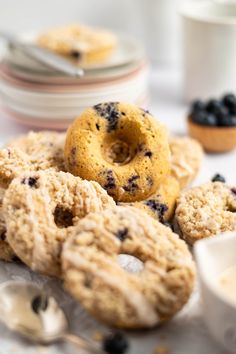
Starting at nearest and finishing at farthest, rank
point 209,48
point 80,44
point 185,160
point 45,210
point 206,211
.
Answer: point 45,210
point 206,211
point 185,160
point 80,44
point 209,48

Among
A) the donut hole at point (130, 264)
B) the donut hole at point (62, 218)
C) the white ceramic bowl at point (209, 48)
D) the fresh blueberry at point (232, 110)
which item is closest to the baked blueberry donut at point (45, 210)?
the donut hole at point (62, 218)

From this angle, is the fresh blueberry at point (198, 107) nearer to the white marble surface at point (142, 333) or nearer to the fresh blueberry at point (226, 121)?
the fresh blueberry at point (226, 121)

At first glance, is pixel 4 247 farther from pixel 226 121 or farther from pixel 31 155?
pixel 226 121

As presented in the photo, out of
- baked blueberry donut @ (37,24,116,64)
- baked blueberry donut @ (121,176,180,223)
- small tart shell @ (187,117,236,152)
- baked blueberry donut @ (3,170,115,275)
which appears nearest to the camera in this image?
baked blueberry donut @ (3,170,115,275)

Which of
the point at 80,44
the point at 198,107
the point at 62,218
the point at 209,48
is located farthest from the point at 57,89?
the point at 62,218

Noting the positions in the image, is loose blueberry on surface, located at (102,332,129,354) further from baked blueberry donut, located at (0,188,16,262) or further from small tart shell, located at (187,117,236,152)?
small tart shell, located at (187,117,236,152)

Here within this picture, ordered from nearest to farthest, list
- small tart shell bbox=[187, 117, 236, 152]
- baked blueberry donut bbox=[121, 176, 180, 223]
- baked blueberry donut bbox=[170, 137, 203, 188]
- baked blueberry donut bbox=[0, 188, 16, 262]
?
1. baked blueberry donut bbox=[0, 188, 16, 262]
2. baked blueberry donut bbox=[121, 176, 180, 223]
3. baked blueberry donut bbox=[170, 137, 203, 188]
4. small tart shell bbox=[187, 117, 236, 152]

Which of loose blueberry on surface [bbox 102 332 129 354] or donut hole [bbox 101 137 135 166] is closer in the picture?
loose blueberry on surface [bbox 102 332 129 354]

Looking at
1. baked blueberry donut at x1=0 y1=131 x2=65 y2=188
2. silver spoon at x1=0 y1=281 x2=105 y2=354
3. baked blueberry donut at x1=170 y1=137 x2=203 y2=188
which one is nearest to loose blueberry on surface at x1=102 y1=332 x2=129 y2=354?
silver spoon at x1=0 y1=281 x2=105 y2=354
